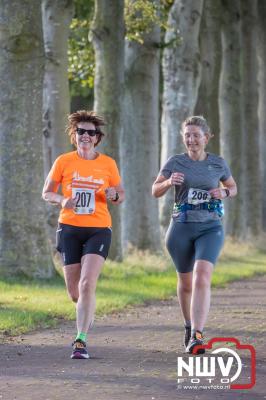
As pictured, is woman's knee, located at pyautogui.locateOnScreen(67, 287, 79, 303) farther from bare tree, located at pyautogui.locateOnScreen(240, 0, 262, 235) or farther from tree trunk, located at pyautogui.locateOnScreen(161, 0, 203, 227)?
bare tree, located at pyautogui.locateOnScreen(240, 0, 262, 235)

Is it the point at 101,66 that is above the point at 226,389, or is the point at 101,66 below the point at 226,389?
above

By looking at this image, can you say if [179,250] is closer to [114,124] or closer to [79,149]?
[79,149]

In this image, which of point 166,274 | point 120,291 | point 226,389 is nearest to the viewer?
point 226,389

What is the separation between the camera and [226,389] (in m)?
9.55

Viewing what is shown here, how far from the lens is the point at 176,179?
39.9ft

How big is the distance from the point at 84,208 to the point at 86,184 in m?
0.26

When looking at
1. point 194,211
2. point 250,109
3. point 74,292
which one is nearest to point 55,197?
point 74,292

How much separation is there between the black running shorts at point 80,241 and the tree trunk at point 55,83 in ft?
36.2

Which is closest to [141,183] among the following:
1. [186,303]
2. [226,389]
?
[186,303]

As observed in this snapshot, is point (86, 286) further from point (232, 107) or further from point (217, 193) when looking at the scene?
point (232, 107)

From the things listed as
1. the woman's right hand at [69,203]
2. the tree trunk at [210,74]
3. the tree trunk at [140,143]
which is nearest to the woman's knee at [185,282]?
the woman's right hand at [69,203]

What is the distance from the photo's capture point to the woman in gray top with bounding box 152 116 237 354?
12188mm

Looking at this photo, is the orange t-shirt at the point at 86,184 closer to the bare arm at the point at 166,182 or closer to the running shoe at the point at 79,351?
the bare arm at the point at 166,182

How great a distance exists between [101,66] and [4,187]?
5.06m
